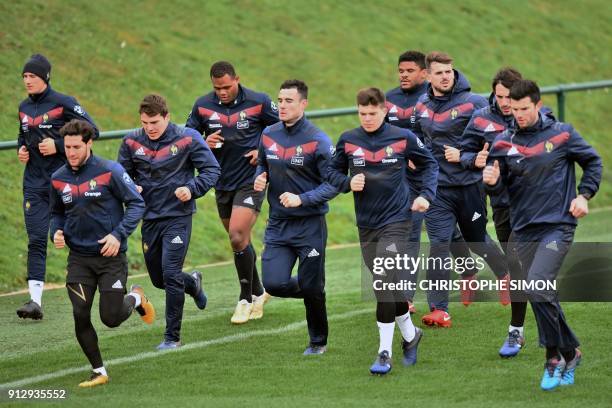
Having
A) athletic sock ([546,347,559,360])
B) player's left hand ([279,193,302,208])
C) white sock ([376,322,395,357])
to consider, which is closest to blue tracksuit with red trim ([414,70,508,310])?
white sock ([376,322,395,357])

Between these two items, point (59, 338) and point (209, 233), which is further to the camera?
point (209, 233)

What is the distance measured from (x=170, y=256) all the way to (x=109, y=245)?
4.32ft

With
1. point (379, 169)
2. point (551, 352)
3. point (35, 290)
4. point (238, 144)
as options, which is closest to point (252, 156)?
point (238, 144)

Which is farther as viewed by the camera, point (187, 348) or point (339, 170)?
point (187, 348)

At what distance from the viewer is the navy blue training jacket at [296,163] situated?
389 inches

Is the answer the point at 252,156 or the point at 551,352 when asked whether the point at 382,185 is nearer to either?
the point at 551,352

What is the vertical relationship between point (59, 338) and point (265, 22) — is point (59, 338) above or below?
below

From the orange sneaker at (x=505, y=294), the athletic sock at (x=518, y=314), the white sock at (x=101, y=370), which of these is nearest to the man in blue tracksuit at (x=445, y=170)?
the orange sneaker at (x=505, y=294)

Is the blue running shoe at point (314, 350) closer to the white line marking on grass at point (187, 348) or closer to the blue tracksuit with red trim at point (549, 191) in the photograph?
the white line marking on grass at point (187, 348)

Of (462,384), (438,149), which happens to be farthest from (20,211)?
(462,384)

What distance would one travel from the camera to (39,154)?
1180cm

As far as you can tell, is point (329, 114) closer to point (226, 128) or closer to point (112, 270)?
point (226, 128)

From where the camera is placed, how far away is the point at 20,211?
15.2 metres

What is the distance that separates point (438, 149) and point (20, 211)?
626 cm
